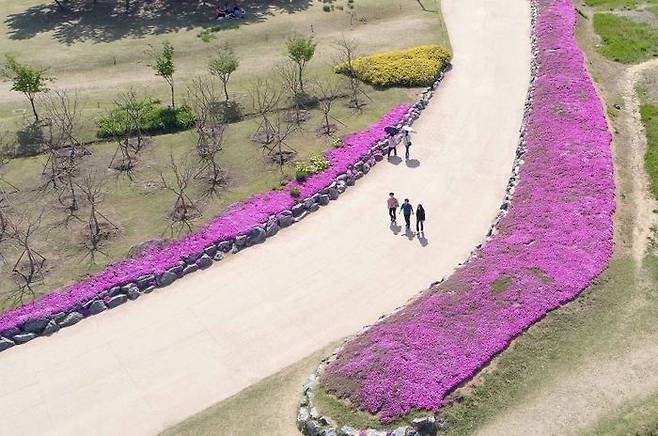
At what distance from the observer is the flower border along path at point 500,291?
2314cm

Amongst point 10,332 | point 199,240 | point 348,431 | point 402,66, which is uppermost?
point 402,66

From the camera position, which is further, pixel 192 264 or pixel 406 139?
pixel 406 139

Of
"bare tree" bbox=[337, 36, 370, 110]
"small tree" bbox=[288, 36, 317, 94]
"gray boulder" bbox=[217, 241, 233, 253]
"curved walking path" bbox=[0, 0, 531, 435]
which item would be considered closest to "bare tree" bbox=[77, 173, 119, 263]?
"curved walking path" bbox=[0, 0, 531, 435]

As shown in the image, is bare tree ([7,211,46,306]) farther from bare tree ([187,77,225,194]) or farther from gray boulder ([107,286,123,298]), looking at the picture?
bare tree ([187,77,225,194])

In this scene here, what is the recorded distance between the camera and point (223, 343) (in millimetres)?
27438

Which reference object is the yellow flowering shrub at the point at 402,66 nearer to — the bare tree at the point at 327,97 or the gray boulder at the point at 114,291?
the bare tree at the point at 327,97

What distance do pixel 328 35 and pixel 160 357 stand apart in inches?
1398

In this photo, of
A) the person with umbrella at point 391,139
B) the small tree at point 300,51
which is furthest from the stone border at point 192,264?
the small tree at point 300,51

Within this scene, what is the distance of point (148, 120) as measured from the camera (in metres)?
42.6

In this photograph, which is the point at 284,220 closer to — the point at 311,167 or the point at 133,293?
the point at 311,167

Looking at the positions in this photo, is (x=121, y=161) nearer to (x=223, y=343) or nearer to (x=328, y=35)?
(x=223, y=343)

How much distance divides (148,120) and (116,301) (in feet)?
53.8

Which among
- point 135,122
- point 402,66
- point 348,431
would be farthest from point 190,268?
point 402,66

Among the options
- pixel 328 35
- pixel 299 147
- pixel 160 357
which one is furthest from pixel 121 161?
pixel 328 35
